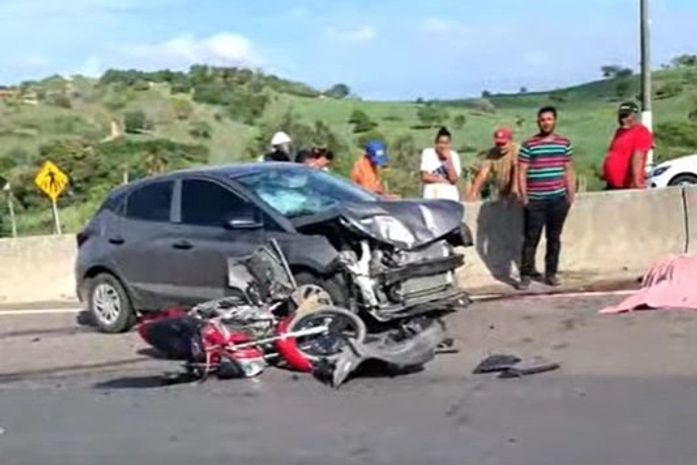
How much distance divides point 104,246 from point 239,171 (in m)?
1.85

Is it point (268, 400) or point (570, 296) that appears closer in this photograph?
point (268, 400)

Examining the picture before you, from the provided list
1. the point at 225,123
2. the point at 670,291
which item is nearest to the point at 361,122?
the point at 225,123

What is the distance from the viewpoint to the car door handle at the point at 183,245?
14.5 metres

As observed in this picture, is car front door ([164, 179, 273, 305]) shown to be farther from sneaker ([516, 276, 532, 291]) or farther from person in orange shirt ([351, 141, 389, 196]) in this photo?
sneaker ([516, 276, 532, 291])

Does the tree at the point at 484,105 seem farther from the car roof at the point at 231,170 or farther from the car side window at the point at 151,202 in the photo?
the car roof at the point at 231,170

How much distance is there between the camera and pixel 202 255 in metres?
14.3

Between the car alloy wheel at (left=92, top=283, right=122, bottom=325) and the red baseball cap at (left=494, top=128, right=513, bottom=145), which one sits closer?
the car alloy wheel at (left=92, top=283, right=122, bottom=325)

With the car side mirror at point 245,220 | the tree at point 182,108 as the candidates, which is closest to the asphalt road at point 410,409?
the car side mirror at point 245,220

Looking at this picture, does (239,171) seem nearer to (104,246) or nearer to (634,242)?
(104,246)

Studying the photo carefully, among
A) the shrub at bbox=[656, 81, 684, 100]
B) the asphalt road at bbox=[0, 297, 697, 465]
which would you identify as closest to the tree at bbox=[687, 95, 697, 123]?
the shrub at bbox=[656, 81, 684, 100]

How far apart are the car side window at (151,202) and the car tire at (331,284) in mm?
2331

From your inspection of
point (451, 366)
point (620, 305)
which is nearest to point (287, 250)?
point (451, 366)

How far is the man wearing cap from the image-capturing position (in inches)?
640

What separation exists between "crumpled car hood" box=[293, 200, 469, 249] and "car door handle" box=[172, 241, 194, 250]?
1329mm
